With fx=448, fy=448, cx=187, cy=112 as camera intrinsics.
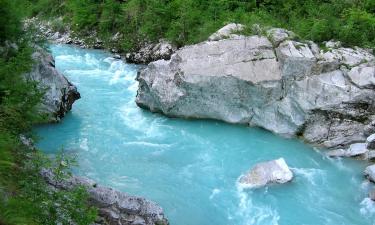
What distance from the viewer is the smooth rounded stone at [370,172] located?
13.4m

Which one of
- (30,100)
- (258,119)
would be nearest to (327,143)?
(258,119)

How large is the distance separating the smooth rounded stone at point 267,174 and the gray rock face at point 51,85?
761cm

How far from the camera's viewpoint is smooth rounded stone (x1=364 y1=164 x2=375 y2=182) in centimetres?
1336

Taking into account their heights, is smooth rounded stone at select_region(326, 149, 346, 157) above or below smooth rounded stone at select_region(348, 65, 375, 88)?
below

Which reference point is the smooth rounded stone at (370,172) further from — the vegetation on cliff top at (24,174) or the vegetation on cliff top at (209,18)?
the vegetation on cliff top at (24,174)

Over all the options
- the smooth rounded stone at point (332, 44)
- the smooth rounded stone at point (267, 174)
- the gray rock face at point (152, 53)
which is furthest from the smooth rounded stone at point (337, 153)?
the gray rock face at point (152, 53)

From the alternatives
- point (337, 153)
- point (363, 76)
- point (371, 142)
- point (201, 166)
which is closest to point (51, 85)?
point (201, 166)

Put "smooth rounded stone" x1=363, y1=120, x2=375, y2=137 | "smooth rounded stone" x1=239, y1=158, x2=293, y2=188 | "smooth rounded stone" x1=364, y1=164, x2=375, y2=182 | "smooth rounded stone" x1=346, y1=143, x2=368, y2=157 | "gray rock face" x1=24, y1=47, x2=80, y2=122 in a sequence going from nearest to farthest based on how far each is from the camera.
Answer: "smooth rounded stone" x1=239, y1=158, x2=293, y2=188
"smooth rounded stone" x1=364, y1=164, x2=375, y2=182
"smooth rounded stone" x1=346, y1=143, x2=368, y2=157
"smooth rounded stone" x1=363, y1=120, x2=375, y2=137
"gray rock face" x1=24, y1=47, x2=80, y2=122

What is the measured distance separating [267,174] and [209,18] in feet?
39.2

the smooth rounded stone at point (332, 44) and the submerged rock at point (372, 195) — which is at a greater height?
the smooth rounded stone at point (332, 44)

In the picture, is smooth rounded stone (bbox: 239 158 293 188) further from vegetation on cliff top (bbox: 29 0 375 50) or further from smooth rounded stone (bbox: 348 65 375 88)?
vegetation on cliff top (bbox: 29 0 375 50)

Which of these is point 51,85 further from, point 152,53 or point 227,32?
point 152,53

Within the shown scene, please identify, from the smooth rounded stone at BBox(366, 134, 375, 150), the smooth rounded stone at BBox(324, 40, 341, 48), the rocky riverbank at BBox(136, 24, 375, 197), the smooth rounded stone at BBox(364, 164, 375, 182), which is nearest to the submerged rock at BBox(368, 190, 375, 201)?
the smooth rounded stone at BBox(364, 164, 375, 182)

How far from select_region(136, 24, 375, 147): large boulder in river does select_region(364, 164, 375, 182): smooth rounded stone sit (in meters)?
1.82
